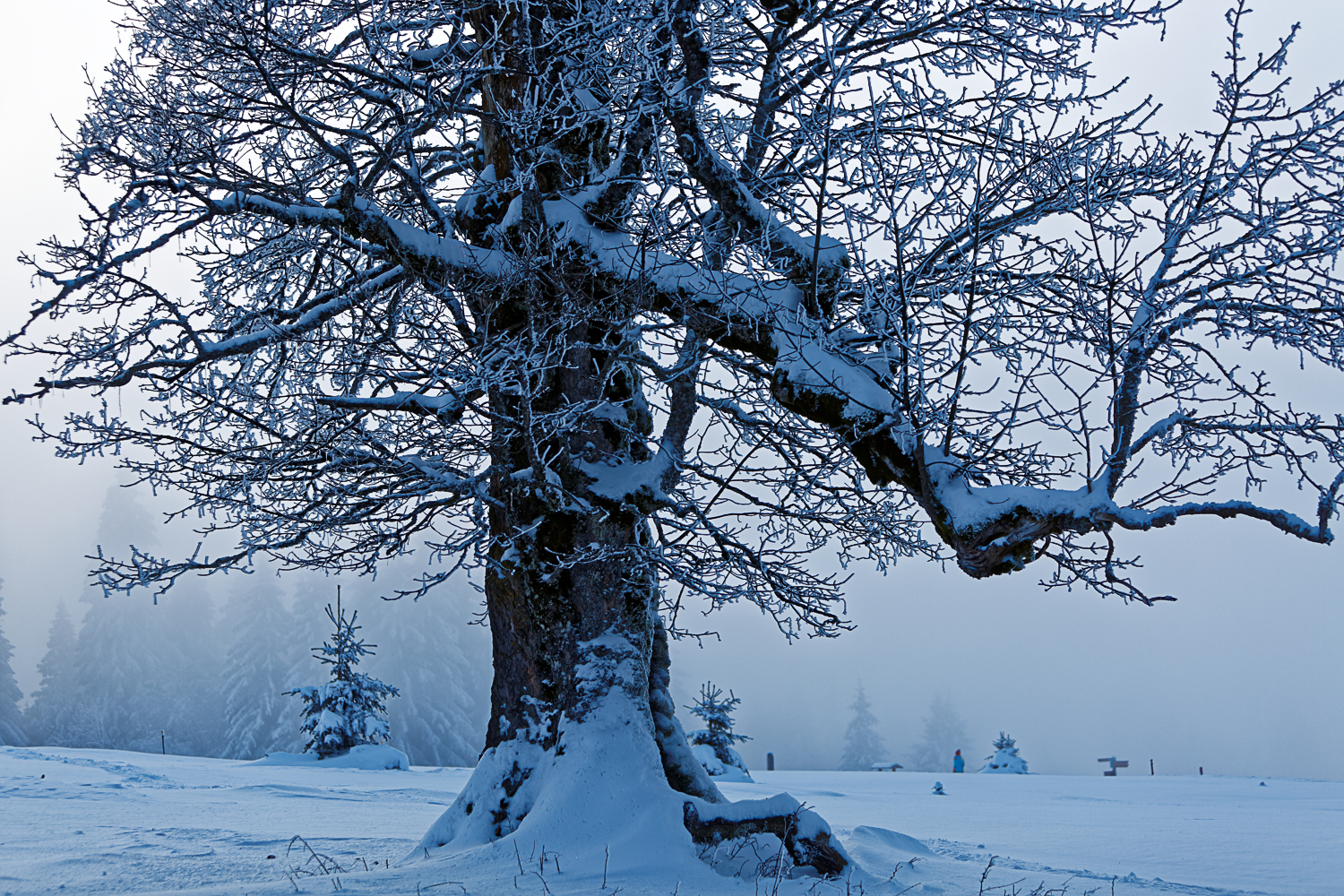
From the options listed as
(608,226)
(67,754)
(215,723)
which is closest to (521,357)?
(608,226)

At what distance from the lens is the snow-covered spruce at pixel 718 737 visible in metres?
16.7

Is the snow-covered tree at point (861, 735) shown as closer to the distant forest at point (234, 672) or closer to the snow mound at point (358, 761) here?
the distant forest at point (234, 672)

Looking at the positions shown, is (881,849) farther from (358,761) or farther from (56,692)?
(56,692)

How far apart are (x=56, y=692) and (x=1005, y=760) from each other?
45.0 m

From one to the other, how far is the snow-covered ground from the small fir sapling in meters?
4.73

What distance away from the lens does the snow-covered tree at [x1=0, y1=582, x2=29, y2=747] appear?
40812 millimetres

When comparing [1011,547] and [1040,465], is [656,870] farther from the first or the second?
[1040,465]

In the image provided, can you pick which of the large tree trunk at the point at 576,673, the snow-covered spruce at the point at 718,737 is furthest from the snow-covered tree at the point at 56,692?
the large tree trunk at the point at 576,673

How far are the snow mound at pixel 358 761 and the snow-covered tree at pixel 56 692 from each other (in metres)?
32.0

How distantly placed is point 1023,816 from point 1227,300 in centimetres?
760

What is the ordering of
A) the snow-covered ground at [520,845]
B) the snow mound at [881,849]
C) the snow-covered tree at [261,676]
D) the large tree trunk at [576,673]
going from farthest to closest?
the snow-covered tree at [261,676]
the snow mound at [881,849]
the large tree trunk at [576,673]
the snow-covered ground at [520,845]

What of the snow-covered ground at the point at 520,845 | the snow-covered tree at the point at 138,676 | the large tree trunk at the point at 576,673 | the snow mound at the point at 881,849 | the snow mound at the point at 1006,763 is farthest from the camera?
the snow-covered tree at the point at 138,676

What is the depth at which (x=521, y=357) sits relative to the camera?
19.1ft

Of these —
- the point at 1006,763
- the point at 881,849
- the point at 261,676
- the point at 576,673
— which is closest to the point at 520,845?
the point at 576,673
